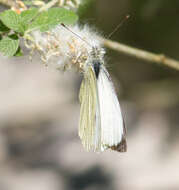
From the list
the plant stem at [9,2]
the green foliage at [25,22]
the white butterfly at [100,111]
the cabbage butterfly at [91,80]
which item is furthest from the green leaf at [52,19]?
the white butterfly at [100,111]

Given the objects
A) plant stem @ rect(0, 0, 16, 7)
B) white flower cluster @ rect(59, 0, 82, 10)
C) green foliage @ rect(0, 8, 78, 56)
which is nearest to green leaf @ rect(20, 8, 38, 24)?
green foliage @ rect(0, 8, 78, 56)

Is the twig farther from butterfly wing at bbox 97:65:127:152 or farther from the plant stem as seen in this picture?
butterfly wing at bbox 97:65:127:152

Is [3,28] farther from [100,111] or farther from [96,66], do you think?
[100,111]

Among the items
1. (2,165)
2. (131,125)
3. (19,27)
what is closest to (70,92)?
(131,125)

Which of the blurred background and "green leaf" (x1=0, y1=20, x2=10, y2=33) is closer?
"green leaf" (x1=0, y1=20, x2=10, y2=33)

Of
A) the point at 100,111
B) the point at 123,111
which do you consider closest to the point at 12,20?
the point at 100,111

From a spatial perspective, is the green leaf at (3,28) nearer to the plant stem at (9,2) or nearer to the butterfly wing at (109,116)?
the plant stem at (9,2)
